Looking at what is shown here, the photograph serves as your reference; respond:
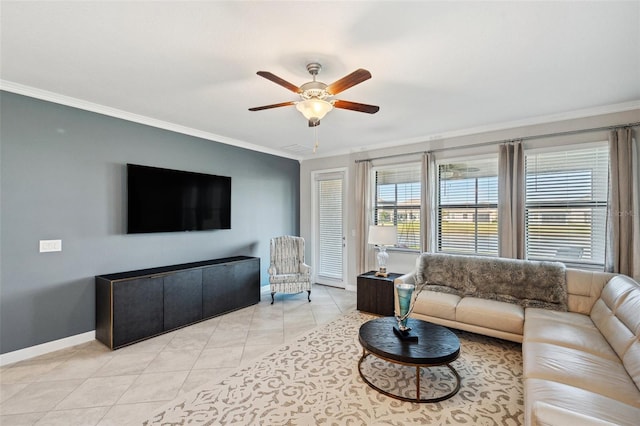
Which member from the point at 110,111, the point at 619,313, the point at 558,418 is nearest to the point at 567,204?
the point at 619,313

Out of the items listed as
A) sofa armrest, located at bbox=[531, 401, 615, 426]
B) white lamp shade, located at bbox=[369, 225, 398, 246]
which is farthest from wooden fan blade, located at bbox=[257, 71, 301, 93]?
white lamp shade, located at bbox=[369, 225, 398, 246]

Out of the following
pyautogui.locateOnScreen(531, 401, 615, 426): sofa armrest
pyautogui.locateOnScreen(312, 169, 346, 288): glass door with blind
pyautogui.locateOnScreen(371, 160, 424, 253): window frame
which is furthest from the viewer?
pyautogui.locateOnScreen(312, 169, 346, 288): glass door with blind

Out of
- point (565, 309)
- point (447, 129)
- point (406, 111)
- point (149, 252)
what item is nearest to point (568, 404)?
point (565, 309)

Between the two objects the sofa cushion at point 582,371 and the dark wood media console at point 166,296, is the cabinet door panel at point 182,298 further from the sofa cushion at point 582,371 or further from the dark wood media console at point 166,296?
the sofa cushion at point 582,371

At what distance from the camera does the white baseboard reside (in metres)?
2.88

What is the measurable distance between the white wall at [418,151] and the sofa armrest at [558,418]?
3526mm

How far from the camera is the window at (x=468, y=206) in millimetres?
4242

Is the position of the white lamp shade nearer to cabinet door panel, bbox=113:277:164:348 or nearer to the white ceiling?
the white ceiling

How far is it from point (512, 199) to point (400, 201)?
5.45 ft

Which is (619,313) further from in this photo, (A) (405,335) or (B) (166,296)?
(B) (166,296)

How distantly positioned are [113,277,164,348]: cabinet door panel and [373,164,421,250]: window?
12.0ft

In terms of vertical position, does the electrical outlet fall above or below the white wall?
below

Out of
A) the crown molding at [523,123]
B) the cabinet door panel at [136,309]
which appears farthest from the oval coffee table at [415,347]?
the crown molding at [523,123]

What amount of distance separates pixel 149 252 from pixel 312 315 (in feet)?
8.04
